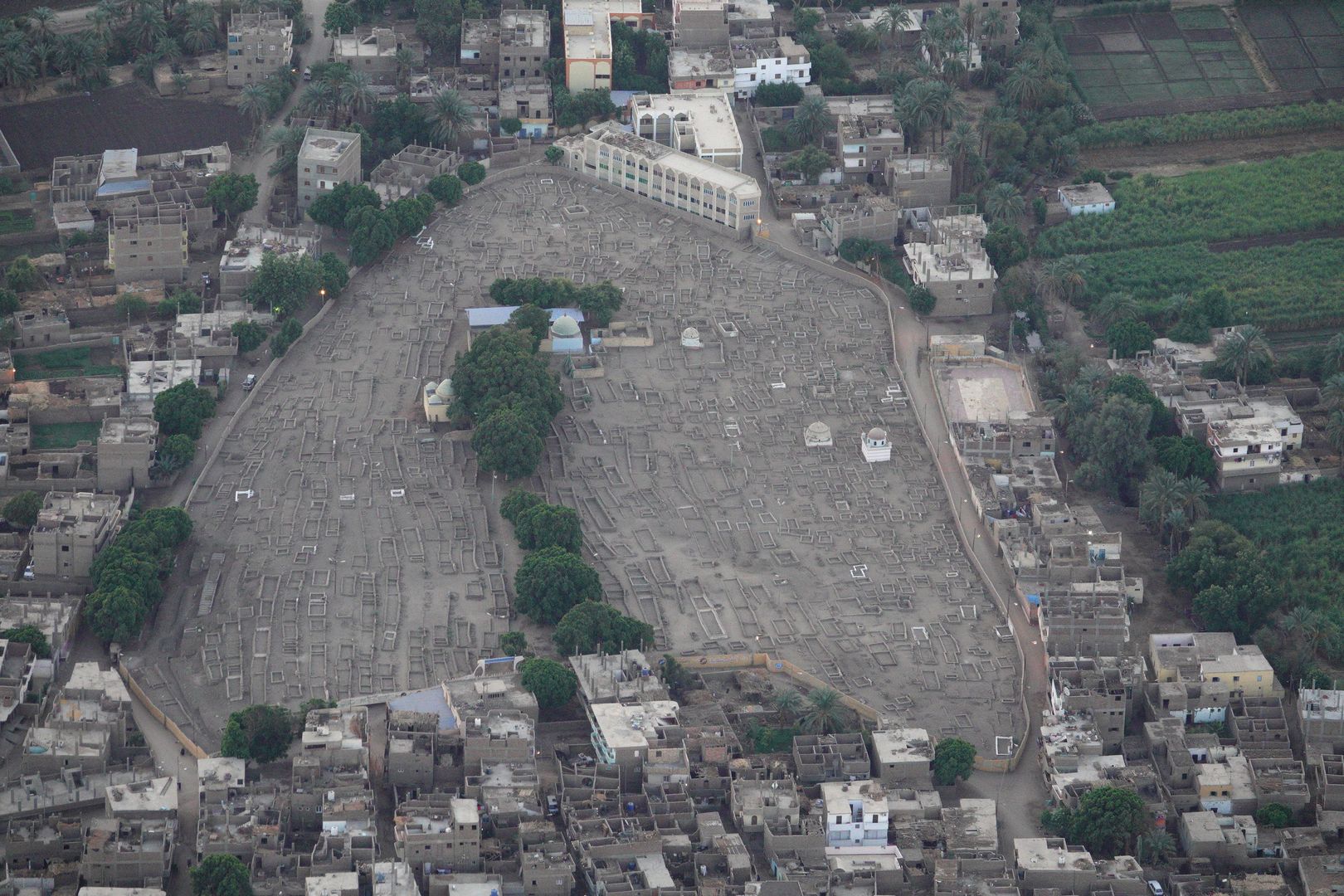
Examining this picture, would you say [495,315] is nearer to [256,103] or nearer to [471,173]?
[471,173]

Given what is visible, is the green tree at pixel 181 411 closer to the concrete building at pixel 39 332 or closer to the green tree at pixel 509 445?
the concrete building at pixel 39 332

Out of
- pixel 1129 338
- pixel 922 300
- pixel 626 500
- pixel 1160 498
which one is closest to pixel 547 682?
pixel 626 500

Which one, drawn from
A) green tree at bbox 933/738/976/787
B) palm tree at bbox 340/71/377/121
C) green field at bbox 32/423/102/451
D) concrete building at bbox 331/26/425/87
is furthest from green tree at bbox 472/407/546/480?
concrete building at bbox 331/26/425/87

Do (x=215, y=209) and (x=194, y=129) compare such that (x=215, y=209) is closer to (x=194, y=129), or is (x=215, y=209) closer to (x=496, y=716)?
(x=194, y=129)

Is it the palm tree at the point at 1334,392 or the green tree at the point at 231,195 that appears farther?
the green tree at the point at 231,195

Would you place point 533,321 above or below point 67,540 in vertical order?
above

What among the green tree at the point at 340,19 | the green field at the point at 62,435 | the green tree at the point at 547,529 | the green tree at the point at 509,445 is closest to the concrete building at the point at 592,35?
the green tree at the point at 340,19
